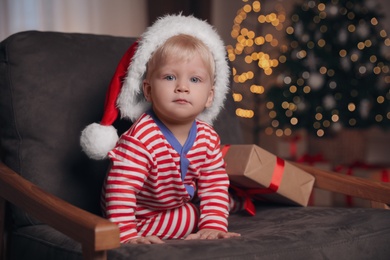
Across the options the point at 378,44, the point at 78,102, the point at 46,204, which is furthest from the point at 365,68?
the point at 46,204

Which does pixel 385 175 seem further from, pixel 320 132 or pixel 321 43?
pixel 321 43

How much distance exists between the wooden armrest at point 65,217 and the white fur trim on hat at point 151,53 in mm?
356

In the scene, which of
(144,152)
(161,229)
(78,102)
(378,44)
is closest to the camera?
(144,152)

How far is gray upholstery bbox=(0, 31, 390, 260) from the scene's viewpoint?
1478 millimetres

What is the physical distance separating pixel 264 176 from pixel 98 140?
514 millimetres

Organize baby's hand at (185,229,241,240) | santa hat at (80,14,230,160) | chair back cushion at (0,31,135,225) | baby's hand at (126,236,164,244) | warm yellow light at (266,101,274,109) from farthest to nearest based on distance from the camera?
warm yellow light at (266,101,274,109) → chair back cushion at (0,31,135,225) → santa hat at (80,14,230,160) → baby's hand at (185,229,241,240) → baby's hand at (126,236,164,244)

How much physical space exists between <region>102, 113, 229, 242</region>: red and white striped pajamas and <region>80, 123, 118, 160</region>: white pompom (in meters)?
0.03

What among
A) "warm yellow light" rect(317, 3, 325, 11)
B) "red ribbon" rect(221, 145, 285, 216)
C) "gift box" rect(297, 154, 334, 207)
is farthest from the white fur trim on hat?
"warm yellow light" rect(317, 3, 325, 11)

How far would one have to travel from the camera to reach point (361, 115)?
409 centimetres

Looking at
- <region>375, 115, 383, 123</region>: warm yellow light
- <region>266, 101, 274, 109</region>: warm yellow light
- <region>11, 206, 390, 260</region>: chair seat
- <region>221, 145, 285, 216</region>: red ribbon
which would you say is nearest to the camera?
<region>11, 206, 390, 260</region>: chair seat

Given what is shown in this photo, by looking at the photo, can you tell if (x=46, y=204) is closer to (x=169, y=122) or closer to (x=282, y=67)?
(x=169, y=122)

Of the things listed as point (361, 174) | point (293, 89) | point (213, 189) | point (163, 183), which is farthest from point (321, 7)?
point (163, 183)

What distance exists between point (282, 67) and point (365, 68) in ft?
1.94

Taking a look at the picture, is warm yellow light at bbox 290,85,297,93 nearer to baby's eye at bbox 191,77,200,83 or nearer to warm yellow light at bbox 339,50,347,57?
warm yellow light at bbox 339,50,347,57
